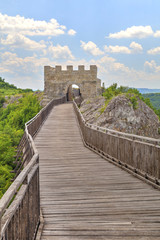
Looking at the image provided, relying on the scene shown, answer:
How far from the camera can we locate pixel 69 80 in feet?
148

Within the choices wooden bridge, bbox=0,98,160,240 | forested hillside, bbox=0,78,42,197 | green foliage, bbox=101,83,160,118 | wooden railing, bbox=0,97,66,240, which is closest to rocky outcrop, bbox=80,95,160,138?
green foliage, bbox=101,83,160,118

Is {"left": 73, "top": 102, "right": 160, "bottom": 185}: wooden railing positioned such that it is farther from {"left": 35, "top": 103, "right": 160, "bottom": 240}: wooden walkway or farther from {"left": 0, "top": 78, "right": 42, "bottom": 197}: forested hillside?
{"left": 0, "top": 78, "right": 42, "bottom": 197}: forested hillside

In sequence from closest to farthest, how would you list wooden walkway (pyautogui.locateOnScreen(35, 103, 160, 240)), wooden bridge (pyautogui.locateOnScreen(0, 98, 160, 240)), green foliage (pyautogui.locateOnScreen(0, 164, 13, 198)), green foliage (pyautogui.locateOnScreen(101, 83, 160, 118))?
wooden bridge (pyautogui.locateOnScreen(0, 98, 160, 240)) < wooden walkway (pyautogui.locateOnScreen(35, 103, 160, 240)) < green foliage (pyautogui.locateOnScreen(0, 164, 13, 198)) < green foliage (pyautogui.locateOnScreen(101, 83, 160, 118))

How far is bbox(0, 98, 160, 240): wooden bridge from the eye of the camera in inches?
140

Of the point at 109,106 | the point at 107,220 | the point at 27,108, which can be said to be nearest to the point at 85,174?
the point at 107,220

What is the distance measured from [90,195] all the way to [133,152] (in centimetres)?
275

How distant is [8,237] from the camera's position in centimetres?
253

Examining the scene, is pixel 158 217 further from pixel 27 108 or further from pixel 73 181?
pixel 27 108

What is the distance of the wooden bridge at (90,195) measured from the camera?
357 centimetres

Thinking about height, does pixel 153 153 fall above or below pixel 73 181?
above

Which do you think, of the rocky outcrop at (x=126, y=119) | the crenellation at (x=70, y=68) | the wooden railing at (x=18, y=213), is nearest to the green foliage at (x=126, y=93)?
the rocky outcrop at (x=126, y=119)

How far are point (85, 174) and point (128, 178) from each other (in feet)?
4.56

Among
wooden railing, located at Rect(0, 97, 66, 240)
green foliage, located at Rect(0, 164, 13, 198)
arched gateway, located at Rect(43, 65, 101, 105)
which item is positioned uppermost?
arched gateway, located at Rect(43, 65, 101, 105)

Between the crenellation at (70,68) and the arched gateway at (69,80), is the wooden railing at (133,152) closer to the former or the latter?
the arched gateway at (69,80)
